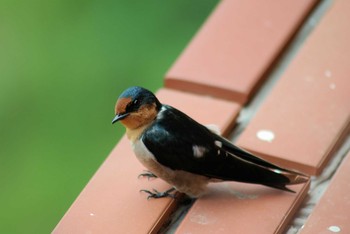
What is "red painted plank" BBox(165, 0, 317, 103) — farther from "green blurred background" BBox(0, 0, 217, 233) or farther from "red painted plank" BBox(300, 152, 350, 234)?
"green blurred background" BBox(0, 0, 217, 233)

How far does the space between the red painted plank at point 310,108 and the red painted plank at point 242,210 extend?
0.10 m

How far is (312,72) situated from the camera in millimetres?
2227

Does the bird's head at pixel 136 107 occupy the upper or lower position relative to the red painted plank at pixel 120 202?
upper

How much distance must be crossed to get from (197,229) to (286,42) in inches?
26.6

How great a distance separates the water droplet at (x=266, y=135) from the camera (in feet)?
6.66

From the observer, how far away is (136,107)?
1878mm

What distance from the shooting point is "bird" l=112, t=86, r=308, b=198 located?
1850 millimetres

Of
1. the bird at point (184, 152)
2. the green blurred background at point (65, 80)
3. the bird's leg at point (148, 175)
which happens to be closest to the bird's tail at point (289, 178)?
the bird at point (184, 152)

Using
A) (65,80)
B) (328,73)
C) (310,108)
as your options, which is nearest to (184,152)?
(310,108)

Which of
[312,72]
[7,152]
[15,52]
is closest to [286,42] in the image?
[312,72]

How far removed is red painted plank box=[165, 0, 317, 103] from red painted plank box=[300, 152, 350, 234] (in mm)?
338

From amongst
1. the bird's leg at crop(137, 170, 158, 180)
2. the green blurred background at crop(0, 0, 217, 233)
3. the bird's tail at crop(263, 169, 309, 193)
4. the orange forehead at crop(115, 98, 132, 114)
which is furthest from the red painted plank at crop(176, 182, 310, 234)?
the green blurred background at crop(0, 0, 217, 233)

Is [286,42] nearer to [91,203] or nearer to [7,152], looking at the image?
[91,203]

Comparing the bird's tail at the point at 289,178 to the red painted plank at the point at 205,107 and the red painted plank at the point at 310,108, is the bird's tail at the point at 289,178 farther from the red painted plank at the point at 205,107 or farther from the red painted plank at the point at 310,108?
the red painted plank at the point at 205,107
